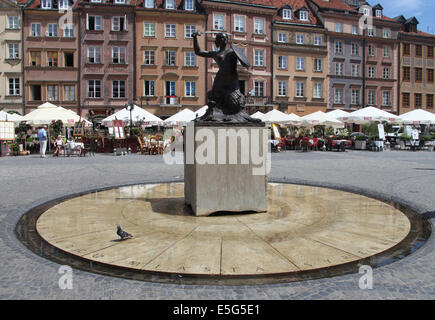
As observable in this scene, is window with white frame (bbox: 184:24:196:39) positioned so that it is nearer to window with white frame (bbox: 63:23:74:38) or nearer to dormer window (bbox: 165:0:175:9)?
dormer window (bbox: 165:0:175:9)

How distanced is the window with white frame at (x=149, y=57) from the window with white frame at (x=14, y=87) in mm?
12451

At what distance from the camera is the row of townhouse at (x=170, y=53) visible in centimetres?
3803

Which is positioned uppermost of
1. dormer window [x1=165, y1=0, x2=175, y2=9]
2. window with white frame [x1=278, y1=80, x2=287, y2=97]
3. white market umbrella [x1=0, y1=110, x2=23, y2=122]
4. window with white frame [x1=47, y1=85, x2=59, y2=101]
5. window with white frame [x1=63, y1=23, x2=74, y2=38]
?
dormer window [x1=165, y1=0, x2=175, y2=9]

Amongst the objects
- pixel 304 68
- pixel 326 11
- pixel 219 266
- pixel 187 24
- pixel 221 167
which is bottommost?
pixel 219 266

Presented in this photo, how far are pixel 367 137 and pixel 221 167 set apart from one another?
25565 mm

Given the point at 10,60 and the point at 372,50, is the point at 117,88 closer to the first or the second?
the point at 10,60

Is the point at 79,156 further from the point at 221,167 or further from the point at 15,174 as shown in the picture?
the point at 221,167

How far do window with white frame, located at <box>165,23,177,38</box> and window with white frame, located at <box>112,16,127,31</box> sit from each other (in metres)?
4.09

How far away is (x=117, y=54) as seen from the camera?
39.2m

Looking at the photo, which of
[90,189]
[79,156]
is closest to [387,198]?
[90,189]

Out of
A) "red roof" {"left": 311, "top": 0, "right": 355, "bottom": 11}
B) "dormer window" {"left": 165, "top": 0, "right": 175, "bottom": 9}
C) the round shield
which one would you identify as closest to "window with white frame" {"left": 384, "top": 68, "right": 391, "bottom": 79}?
"red roof" {"left": 311, "top": 0, "right": 355, "bottom": 11}

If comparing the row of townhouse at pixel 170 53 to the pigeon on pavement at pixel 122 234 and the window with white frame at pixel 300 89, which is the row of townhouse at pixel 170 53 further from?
the pigeon on pavement at pixel 122 234

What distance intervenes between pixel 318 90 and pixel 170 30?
1835cm

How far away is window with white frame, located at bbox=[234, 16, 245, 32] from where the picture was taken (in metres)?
41.8
